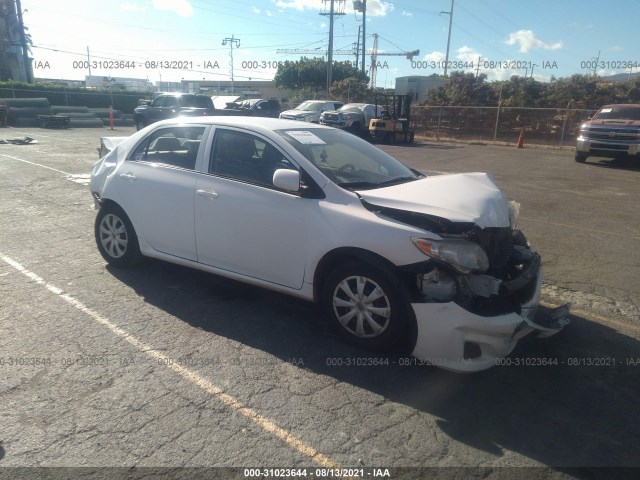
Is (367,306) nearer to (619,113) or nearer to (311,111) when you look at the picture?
(619,113)

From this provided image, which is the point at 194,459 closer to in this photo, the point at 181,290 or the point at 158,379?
the point at 158,379

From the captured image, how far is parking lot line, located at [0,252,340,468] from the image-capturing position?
2.59 m

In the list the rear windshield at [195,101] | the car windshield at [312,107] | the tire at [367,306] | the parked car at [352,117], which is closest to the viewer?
the tire at [367,306]

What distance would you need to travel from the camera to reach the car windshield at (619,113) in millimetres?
16375

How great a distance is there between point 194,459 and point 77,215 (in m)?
5.78

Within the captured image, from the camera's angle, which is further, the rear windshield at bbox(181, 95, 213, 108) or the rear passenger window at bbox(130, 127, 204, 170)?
the rear windshield at bbox(181, 95, 213, 108)

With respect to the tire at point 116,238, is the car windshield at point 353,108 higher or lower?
higher

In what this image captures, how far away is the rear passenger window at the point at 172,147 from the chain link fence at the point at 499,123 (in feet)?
81.8

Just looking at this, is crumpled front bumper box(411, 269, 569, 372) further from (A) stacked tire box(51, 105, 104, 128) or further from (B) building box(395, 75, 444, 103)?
(B) building box(395, 75, 444, 103)

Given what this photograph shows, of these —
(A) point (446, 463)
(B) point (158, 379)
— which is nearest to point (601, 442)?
(A) point (446, 463)

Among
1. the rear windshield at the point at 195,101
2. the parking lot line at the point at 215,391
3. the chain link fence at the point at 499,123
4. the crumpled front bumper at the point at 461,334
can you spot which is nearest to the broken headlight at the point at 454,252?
the crumpled front bumper at the point at 461,334

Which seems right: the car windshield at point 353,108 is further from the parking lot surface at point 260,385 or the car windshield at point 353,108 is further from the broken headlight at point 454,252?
the broken headlight at point 454,252

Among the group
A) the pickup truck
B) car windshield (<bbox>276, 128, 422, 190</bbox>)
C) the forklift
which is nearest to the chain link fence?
the forklift

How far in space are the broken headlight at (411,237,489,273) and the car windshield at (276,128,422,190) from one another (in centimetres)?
85
